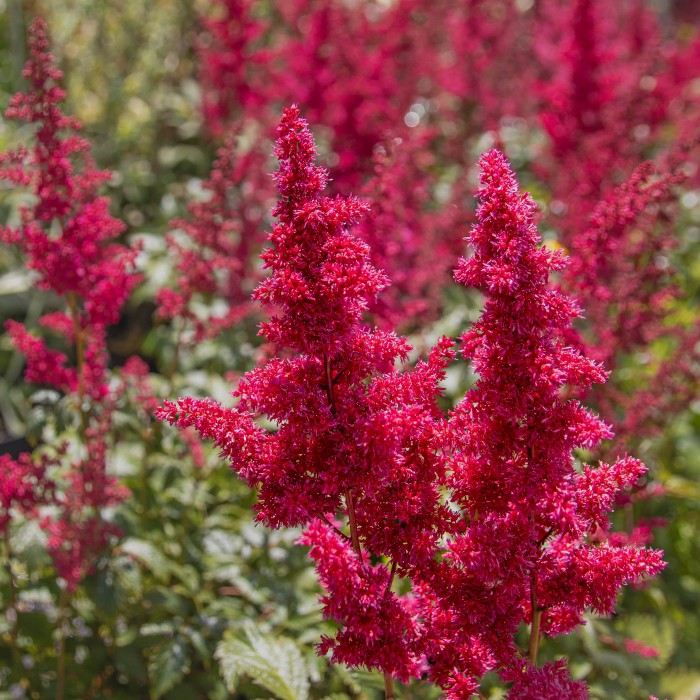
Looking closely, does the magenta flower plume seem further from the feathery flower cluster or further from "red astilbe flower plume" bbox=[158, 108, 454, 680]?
"red astilbe flower plume" bbox=[158, 108, 454, 680]

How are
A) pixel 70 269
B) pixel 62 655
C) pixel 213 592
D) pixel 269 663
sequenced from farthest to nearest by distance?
pixel 213 592
pixel 62 655
pixel 70 269
pixel 269 663

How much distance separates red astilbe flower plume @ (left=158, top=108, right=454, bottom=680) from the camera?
1.51 meters

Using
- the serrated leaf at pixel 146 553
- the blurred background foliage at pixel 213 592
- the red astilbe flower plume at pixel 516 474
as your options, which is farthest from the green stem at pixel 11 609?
the red astilbe flower plume at pixel 516 474

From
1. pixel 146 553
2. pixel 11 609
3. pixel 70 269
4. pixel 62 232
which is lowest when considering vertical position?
pixel 11 609

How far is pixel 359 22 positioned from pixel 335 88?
145 centimetres

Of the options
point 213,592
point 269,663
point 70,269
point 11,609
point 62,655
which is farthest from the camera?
point 213,592

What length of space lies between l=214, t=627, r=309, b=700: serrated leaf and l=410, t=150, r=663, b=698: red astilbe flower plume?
553 mm

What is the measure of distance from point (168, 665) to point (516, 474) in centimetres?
131

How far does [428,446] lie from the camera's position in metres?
1.63

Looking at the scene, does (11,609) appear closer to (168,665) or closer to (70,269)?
(168,665)

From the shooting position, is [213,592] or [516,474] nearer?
[516,474]

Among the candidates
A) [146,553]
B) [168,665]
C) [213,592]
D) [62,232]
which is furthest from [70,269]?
[213,592]

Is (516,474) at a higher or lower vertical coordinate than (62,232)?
lower

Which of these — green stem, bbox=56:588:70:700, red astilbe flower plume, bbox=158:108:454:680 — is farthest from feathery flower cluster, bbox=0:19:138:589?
red astilbe flower plume, bbox=158:108:454:680
